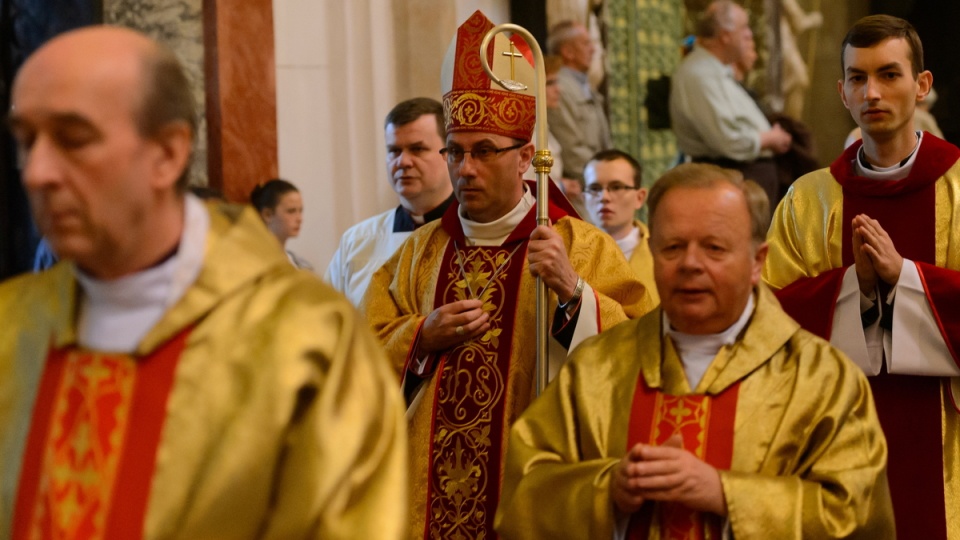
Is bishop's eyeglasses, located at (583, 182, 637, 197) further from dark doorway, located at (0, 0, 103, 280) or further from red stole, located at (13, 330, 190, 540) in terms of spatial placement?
red stole, located at (13, 330, 190, 540)

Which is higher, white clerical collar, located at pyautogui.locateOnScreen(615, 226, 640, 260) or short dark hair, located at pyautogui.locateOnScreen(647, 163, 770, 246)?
short dark hair, located at pyautogui.locateOnScreen(647, 163, 770, 246)

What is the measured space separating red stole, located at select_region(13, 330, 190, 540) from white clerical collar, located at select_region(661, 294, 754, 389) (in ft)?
4.56

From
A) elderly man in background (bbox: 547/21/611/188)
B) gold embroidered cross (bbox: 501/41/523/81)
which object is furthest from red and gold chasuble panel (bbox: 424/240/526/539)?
elderly man in background (bbox: 547/21/611/188)

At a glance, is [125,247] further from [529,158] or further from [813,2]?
[813,2]

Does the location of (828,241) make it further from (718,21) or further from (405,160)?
(718,21)

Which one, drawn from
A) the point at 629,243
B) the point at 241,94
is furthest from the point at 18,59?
the point at 629,243

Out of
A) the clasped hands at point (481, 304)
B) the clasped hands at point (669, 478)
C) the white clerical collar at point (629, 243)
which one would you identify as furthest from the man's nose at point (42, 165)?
the white clerical collar at point (629, 243)

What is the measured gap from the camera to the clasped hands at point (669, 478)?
324 centimetres

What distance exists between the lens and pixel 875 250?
450 centimetres

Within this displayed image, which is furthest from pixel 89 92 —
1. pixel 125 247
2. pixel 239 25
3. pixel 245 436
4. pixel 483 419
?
pixel 239 25

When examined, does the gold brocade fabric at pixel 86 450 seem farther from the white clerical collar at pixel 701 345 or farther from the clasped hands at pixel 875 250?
the clasped hands at pixel 875 250

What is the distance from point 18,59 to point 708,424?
5.35 m

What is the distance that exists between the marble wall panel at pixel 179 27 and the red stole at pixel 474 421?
11.0ft

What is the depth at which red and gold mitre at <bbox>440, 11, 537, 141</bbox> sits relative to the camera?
479 centimetres
